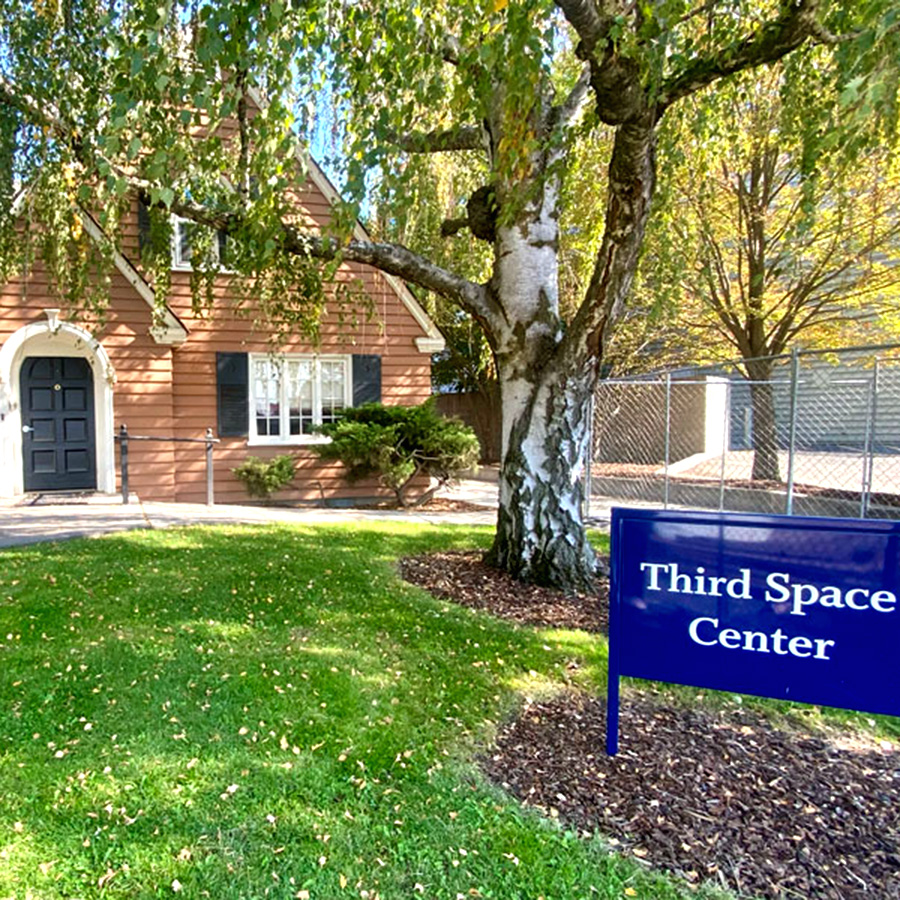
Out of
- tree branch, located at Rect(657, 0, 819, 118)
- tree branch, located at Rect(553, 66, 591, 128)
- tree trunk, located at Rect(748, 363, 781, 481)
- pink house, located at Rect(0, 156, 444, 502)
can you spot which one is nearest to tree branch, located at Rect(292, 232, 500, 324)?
tree branch, located at Rect(553, 66, 591, 128)

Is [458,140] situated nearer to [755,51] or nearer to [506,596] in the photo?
[755,51]

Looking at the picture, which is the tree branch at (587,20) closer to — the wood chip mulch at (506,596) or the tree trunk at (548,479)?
the tree trunk at (548,479)

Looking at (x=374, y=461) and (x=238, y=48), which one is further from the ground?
(x=238, y=48)

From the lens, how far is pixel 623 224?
17.1 feet

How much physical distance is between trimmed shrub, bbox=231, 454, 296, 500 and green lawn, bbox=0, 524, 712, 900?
541 cm

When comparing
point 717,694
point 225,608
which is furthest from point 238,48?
point 717,694

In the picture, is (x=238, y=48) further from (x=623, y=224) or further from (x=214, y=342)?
(x=214, y=342)

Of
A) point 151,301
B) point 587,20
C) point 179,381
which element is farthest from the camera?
point 179,381

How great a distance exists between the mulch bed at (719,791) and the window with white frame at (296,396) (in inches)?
347

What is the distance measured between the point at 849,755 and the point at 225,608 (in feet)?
13.0

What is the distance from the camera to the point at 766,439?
13.4 metres

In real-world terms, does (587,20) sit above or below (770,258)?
below

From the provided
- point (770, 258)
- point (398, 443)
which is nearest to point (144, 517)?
point (398, 443)

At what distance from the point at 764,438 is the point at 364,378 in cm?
811
